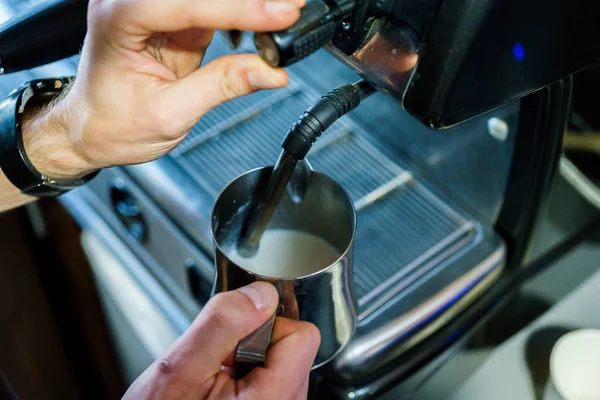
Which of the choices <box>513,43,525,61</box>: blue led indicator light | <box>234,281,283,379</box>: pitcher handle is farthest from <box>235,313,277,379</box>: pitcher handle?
<box>513,43,525,61</box>: blue led indicator light

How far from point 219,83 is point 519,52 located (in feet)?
0.66

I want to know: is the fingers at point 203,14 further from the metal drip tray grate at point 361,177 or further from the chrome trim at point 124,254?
the chrome trim at point 124,254

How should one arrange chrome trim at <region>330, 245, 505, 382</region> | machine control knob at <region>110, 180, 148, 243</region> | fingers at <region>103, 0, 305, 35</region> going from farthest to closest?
machine control knob at <region>110, 180, 148, 243</region>, chrome trim at <region>330, 245, 505, 382</region>, fingers at <region>103, 0, 305, 35</region>

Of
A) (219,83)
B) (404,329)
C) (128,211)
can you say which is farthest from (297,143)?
(128,211)

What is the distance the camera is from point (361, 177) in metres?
0.67

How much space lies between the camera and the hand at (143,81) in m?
0.37

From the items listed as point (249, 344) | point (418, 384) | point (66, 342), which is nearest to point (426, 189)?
point (418, 384)

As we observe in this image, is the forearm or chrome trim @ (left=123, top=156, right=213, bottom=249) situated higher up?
the forearm

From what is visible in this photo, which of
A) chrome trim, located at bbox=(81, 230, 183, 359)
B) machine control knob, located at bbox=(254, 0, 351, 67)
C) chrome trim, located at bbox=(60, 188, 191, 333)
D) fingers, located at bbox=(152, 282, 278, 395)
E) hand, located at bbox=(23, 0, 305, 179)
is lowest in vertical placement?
chrome trim, located at bbox=(81, 230, 183, 359)

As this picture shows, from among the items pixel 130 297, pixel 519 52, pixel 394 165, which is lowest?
pixel 130 297

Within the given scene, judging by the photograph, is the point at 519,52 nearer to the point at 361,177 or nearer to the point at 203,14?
the point at 203,14

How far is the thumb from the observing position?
0.40 metres

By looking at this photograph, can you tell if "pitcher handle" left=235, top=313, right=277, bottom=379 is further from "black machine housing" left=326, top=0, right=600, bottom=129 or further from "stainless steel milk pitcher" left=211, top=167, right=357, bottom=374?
"black machine housing" left=326, top=0, right=600, bottom=129

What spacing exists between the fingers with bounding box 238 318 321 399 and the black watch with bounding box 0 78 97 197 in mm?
294
